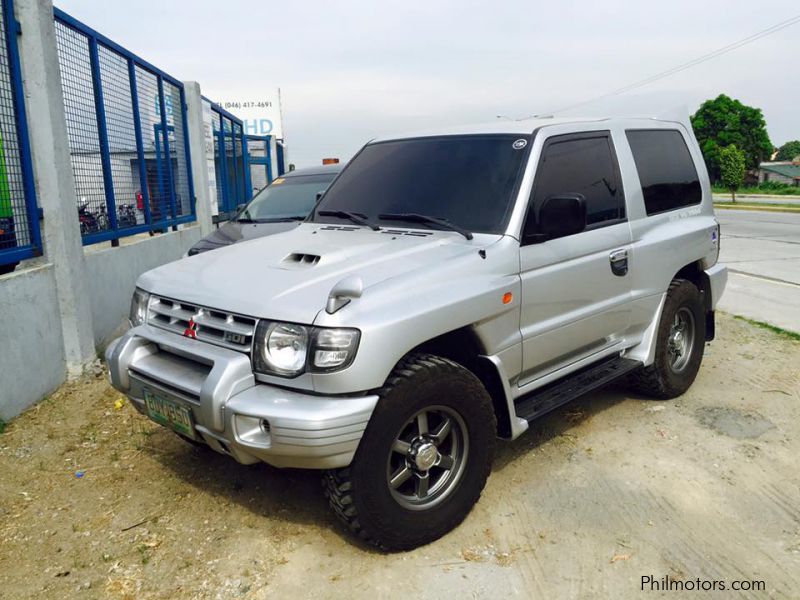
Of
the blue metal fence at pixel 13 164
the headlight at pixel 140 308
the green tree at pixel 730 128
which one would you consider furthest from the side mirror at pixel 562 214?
the green tree at pixel 730 128

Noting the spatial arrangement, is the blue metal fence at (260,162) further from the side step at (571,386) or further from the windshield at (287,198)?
the side step at (571,386)

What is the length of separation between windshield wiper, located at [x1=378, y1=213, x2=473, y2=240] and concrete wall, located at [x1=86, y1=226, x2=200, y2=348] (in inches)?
133

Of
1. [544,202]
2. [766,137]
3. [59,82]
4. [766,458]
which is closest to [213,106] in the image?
[59,82]

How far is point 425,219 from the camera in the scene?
3652 millimetres

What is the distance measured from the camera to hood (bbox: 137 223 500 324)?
113 inches

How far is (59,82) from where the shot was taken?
17.1ft

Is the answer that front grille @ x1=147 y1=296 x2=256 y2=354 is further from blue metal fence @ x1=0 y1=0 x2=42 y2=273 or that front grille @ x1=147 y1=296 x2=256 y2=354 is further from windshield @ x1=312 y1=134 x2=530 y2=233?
blue metal fence @ x1=0 y1=0 x2=42 y2=273

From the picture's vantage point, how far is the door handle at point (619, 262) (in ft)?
13.2

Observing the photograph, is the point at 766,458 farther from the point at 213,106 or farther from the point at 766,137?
the point at 766,137

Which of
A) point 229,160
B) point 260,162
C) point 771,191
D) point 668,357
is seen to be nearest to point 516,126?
point 668,357

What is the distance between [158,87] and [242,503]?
699 cm

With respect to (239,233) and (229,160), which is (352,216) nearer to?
(239,233)

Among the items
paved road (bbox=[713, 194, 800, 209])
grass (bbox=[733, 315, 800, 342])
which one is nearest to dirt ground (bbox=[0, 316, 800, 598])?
grass (bbox=[733, 315, 800, 342])

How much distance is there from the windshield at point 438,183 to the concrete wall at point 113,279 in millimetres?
2847
